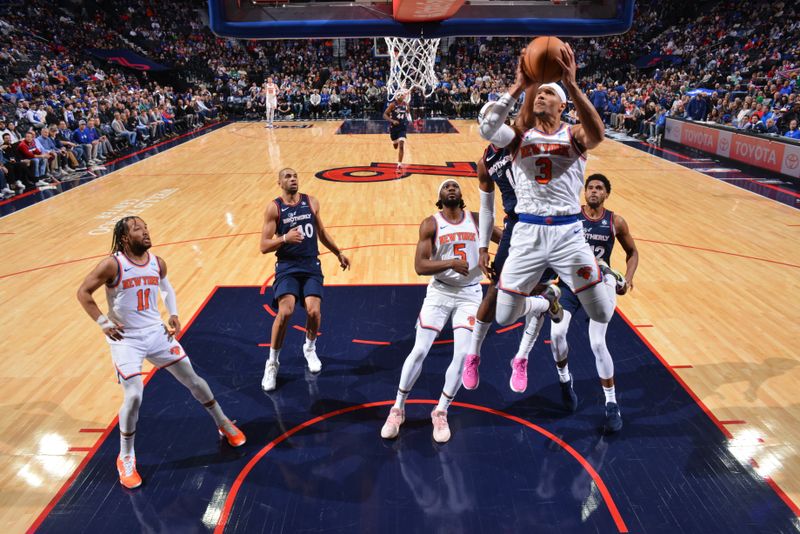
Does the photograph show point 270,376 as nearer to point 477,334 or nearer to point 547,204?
point 477,334

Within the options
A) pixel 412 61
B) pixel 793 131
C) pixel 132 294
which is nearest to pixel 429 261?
pixel 132 294

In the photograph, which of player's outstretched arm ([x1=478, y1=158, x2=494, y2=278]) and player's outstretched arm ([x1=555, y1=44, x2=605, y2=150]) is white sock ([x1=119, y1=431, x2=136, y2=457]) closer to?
player's outstretched arm ([x1=478, y1=158, x2=494, y2=278])

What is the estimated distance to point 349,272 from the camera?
733cm

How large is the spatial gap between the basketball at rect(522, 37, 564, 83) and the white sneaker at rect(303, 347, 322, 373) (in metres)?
2.90

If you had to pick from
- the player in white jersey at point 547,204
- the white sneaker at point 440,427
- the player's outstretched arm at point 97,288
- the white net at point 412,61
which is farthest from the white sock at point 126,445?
the white net at point 412,61

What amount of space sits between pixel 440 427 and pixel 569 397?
1048mm

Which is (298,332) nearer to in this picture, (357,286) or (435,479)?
(357,286)

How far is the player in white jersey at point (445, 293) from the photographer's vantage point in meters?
3.93

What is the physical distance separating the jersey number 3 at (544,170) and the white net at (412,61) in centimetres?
1226

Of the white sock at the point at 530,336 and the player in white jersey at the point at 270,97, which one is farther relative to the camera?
the player in white jersey at the point at 270,97

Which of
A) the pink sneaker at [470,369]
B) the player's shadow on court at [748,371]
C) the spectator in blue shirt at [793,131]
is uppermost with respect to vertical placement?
the spectator in blue shirt at [793,131]

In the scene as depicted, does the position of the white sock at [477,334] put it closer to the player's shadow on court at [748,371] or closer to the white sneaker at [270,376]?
the white sneaker at [270,376]

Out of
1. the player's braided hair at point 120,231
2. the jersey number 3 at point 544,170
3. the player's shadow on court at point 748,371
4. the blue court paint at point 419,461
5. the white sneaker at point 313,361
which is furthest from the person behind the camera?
the white sneaker at point 313,361

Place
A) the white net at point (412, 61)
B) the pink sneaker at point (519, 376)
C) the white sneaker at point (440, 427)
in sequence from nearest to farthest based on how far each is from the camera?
the white sneaker at point (440, 427)
the pink sneaker at point (519, 376)
the white net at point (412, 61)
